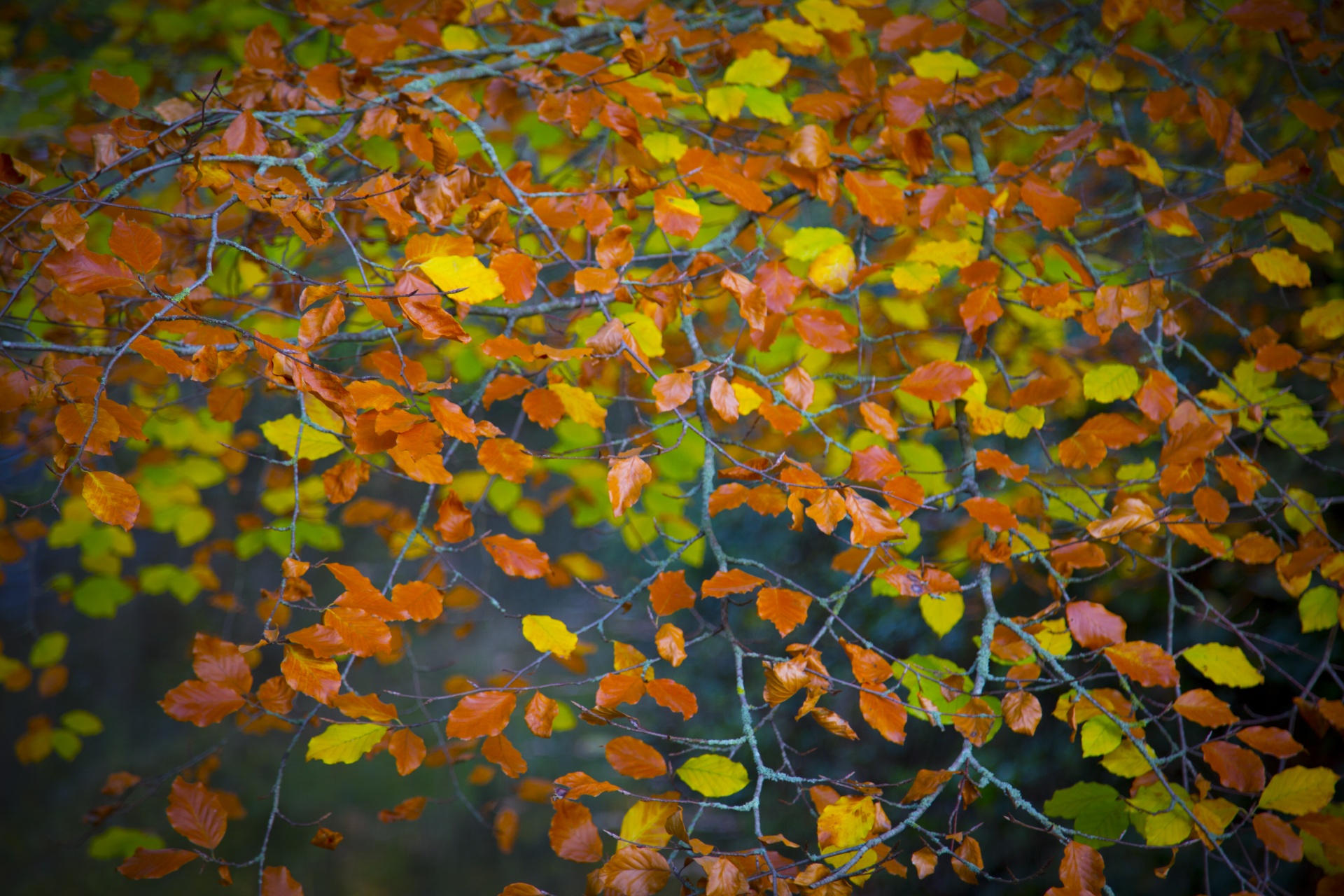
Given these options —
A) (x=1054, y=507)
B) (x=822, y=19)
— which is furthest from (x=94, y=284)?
(x=1054, y=507)

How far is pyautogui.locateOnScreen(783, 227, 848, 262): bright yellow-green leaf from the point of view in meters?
1.54

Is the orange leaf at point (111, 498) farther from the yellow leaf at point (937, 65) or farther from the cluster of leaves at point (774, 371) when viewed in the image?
the yellow leaf at point (937, 65)

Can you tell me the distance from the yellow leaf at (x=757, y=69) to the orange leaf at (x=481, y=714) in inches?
51.0

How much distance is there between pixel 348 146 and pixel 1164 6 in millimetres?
1844

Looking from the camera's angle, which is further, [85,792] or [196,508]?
[85,792]

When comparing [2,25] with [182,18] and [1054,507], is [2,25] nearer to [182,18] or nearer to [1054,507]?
[182,18]

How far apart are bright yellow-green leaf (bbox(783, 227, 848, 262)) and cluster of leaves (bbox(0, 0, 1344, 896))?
11 mm

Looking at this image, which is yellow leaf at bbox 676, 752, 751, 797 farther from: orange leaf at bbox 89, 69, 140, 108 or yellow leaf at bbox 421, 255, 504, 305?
orange leaf at bbox 89, 69, 140, 108

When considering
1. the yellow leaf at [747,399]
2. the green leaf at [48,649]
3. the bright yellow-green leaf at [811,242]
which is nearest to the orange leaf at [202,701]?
the yellow leaf at [747,399]

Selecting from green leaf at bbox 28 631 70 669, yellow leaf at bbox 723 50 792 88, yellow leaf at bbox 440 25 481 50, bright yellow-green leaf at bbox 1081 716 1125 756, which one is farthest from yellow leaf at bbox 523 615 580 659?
green leaf at bbox 28 631 70 669

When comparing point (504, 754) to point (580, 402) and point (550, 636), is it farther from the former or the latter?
point (580, 402)

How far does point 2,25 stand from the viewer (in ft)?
7.59

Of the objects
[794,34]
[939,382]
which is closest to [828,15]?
[794,34]

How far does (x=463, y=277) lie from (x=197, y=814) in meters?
1.01
